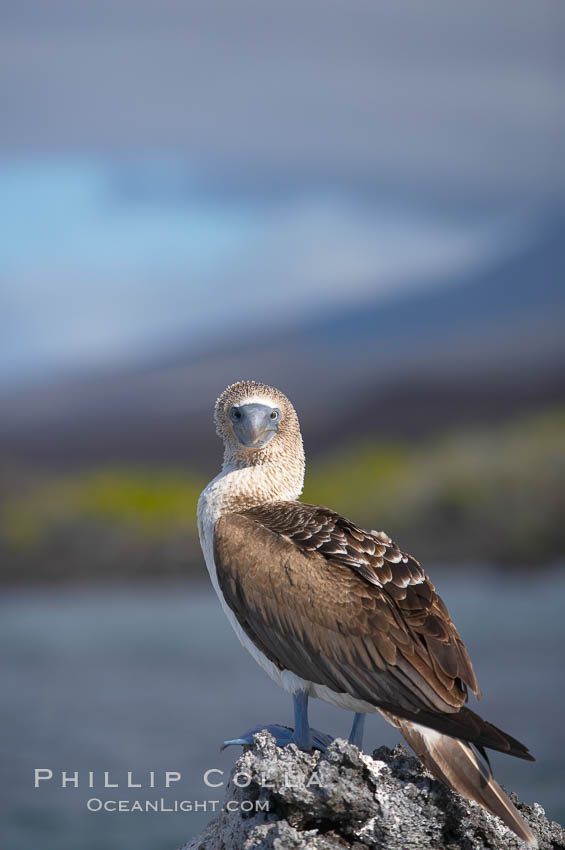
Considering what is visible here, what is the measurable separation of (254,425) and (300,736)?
2024 mm

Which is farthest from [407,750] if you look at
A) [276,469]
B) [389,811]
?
[276,469]

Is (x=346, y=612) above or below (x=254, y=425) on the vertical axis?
below

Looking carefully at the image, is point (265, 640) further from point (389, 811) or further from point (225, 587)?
point (389, 811)

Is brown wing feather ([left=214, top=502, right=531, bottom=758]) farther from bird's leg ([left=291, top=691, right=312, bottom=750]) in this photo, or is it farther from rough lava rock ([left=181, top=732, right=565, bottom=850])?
rough lava rock ([left=181, top=732, right=565, bottom=850])

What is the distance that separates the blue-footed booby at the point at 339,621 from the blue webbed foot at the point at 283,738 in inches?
0.5

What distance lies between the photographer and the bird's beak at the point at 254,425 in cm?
661

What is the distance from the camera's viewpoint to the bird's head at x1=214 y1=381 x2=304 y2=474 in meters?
6.64

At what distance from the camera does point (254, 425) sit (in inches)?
260

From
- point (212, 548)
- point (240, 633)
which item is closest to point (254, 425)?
point (212, 548)

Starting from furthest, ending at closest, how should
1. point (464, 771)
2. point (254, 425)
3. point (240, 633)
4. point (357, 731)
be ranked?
point (254, 425), point (240, 633), point (357, 731), point (464, 771)

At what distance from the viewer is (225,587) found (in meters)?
6.21

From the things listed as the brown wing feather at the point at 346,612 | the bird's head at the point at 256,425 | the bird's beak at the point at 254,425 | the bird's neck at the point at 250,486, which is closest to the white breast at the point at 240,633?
the bird's neck at the point at 250,486

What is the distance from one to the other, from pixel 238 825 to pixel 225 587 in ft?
4.82

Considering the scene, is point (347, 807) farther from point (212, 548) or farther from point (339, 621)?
point (212, 548)
